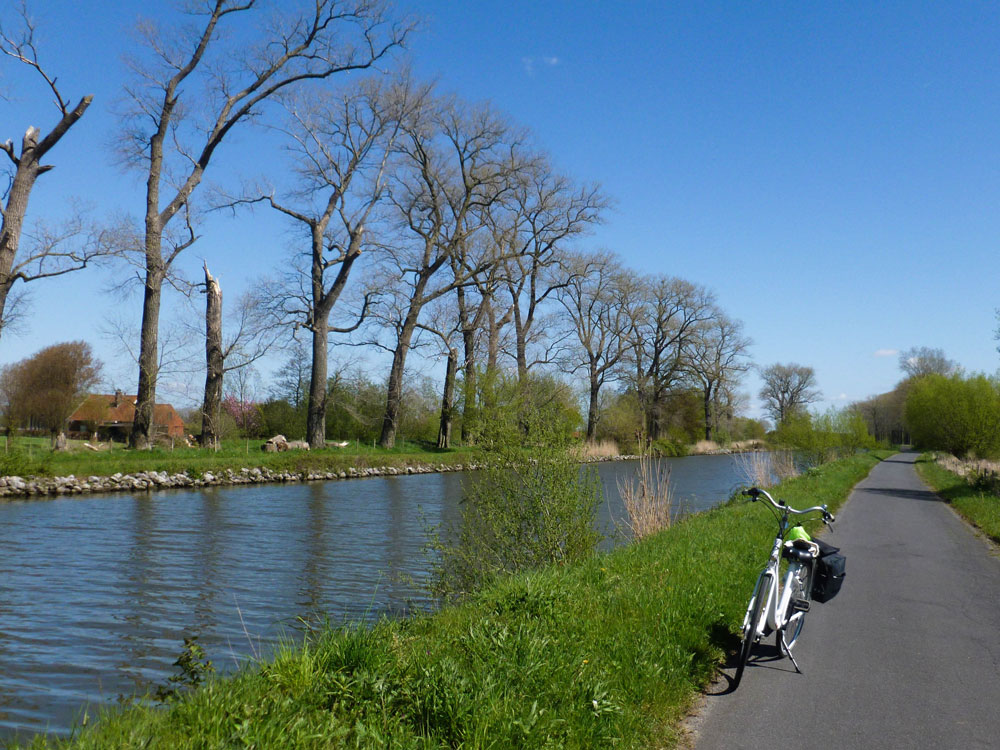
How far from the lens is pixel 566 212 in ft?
140

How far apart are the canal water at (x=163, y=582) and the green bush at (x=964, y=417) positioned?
1796 centimetres

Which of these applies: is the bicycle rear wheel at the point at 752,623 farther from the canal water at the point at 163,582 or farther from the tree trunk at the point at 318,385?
the tree trunk at the point at 318,385

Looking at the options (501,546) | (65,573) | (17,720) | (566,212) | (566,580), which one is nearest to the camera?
(17,720)

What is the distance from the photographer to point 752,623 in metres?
5.49

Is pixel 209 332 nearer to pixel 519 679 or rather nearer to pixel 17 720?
pixel 17 720

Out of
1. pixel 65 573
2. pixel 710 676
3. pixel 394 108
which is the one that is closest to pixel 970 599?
pixel 710 676

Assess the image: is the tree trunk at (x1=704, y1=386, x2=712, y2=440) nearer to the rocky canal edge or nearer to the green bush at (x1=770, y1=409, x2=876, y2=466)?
the green bush at (x1=770, y1=409, x2=876, y2=466)

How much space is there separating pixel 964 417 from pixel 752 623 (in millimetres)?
29417

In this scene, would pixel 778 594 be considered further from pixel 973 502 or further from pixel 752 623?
pixel 973 502

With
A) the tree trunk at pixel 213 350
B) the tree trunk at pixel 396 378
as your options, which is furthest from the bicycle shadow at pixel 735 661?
the tree trunk at pixel 396 378

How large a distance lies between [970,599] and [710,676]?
4561 millimetres

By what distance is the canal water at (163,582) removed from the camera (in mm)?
6660

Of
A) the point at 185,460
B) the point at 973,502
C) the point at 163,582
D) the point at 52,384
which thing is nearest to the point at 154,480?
the point at 185,460

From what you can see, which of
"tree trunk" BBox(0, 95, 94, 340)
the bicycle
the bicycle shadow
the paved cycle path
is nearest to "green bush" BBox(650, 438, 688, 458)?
"tree trunk" BBox(0, 95, 94, 340)
